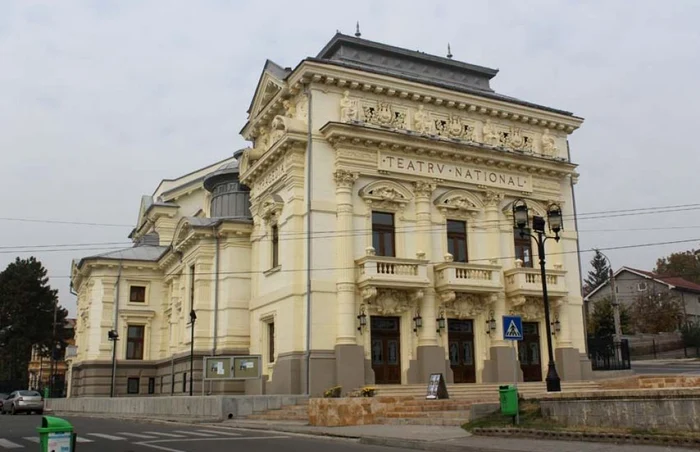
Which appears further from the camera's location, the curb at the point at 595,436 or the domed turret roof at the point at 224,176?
the domed turret roof at the point at 224,176

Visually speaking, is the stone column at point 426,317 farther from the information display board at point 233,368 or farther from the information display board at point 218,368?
the information display board at point 218,368

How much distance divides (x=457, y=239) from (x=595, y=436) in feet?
61.1

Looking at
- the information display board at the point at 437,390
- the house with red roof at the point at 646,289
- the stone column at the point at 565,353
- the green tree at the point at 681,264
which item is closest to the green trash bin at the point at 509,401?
the information display board at the point at 437,390

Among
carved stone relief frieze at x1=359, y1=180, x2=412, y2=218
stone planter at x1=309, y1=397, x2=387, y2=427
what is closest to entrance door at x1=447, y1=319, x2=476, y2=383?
carved stone relief frieze at x1=359, y1=180, x2=412, y2=218

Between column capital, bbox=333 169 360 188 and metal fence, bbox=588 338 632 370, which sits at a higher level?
column capital, bbox=333 169 360 188

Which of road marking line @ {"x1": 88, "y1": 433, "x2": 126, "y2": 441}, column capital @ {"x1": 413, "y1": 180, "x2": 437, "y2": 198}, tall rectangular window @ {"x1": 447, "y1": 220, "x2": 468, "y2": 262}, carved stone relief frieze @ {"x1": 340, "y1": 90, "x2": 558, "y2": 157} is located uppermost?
carved stone relief frieze @ {"x1": 340, "y1": 90, "x2": 558, "y2": 157}

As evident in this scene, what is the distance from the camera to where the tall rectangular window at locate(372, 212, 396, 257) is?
31156 mm

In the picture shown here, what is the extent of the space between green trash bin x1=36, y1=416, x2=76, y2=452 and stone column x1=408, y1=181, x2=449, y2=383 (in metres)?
22.1

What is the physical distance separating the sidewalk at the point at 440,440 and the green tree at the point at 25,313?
60.1 m

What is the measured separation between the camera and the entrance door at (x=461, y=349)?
31.4 meters

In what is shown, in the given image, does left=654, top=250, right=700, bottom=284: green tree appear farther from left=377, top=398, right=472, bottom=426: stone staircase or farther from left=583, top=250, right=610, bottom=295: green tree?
left=377, top=398, right=472, bottom=426: stone staircase

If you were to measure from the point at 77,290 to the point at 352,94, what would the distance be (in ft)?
112

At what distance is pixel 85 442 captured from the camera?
1753cm

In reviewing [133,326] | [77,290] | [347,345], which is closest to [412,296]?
[347,345]
